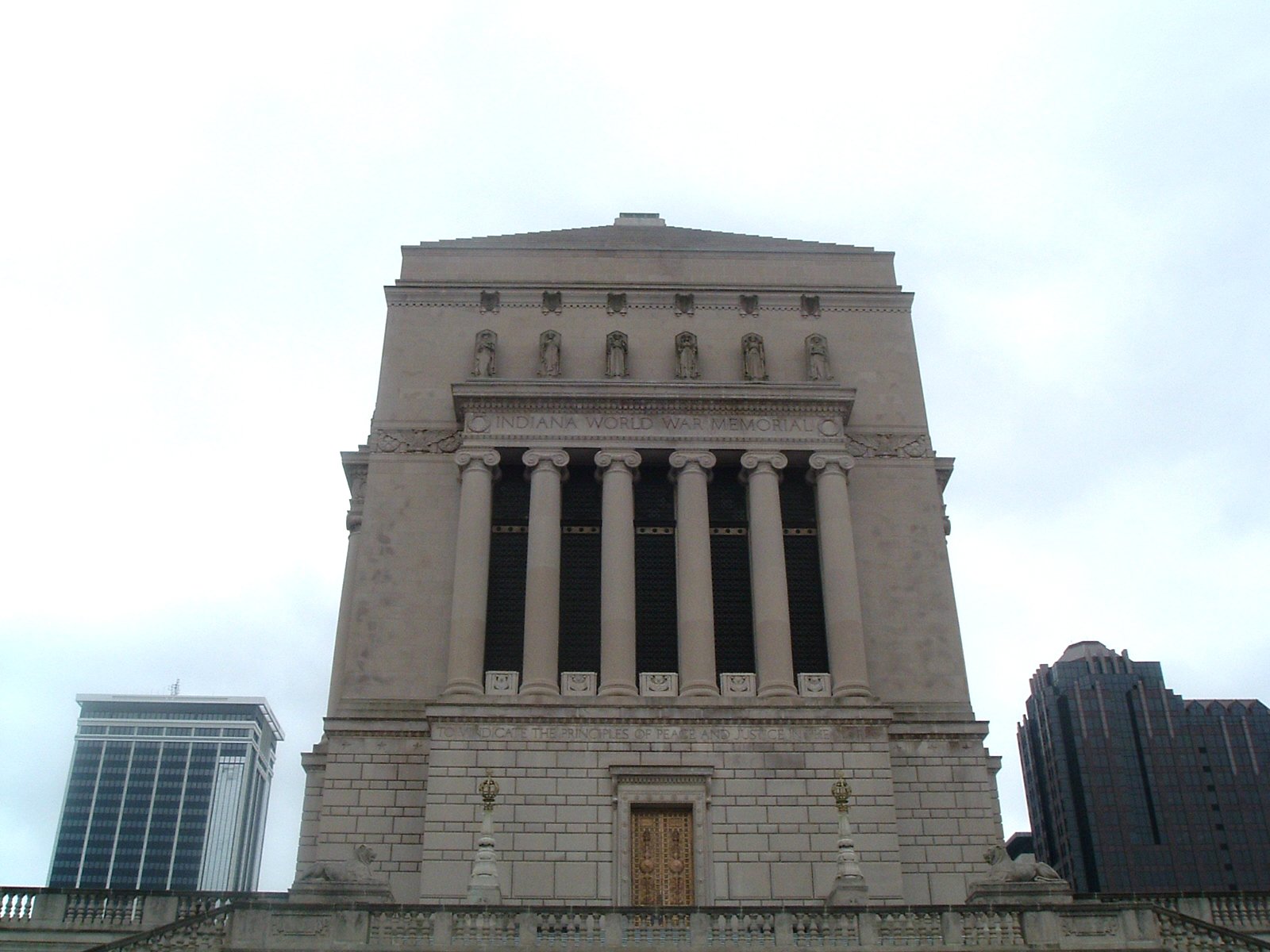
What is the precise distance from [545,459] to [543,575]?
402cm

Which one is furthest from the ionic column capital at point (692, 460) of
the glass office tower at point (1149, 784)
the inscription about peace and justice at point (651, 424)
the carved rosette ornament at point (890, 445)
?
the glass office tower at point (1149, 784)

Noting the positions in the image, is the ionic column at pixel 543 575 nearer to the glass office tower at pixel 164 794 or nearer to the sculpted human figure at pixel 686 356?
the sculpted human figure at pixel 686 356

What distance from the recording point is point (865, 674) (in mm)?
36562

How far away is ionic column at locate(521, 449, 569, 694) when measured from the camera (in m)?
36.3

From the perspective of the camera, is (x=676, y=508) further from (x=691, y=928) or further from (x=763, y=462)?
(x=691, y=928)

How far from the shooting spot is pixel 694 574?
37.9 m

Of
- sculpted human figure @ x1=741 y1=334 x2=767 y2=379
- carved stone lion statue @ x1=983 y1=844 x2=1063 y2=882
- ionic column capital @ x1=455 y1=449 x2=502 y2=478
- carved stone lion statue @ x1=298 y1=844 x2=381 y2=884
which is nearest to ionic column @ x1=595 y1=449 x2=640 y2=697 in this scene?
ionic column capital @ x1=455 y1=449 x2=502 y2=478

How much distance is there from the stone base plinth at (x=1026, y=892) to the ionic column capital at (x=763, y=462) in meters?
14.3

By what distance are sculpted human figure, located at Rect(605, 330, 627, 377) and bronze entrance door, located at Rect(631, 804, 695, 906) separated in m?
14.4

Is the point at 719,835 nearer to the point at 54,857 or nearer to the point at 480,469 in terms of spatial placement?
the point at 480,469

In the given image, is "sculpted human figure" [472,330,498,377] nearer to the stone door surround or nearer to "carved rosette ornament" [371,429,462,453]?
the stone door surround

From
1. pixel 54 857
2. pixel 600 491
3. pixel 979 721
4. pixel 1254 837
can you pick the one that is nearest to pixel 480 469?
pixel 600 491

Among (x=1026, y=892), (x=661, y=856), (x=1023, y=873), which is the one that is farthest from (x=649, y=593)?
(x=1026, y=892)

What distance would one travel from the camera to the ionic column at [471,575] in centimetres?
3622
